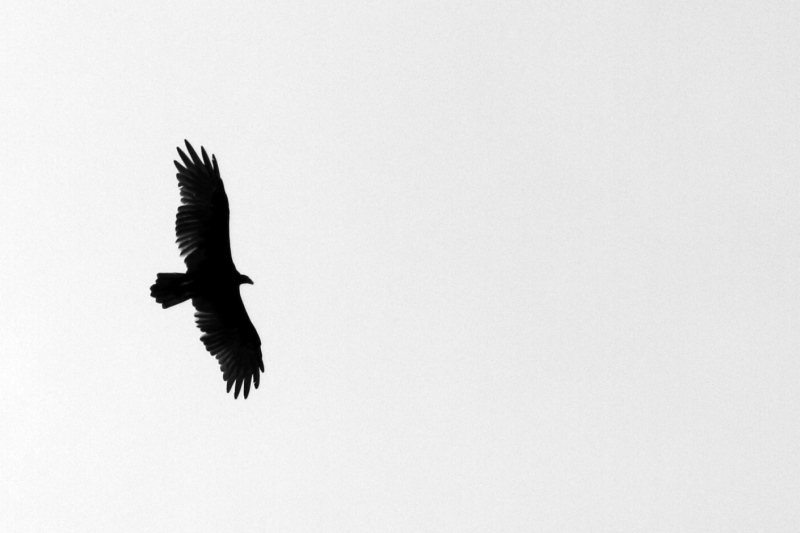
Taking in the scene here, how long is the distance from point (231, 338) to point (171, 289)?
2.77 metres

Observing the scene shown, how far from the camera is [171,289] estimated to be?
19906 millimetres

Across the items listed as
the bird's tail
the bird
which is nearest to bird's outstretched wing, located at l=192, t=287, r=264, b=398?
the bird

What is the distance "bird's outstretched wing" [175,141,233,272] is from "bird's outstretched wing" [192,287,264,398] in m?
1.70

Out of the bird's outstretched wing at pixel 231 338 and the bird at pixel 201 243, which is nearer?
the bird at pixel 201 243

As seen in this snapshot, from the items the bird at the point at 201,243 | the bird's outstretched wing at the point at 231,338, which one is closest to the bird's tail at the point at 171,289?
the bird at the point at 201,243

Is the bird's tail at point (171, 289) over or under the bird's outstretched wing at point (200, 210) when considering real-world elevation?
under

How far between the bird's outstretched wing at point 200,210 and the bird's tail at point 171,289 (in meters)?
0.39

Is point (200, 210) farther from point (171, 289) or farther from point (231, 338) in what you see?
point (231, 338)

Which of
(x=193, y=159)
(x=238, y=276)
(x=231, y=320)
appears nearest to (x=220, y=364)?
(x=231, y=320)

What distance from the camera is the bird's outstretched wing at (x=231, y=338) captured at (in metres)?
21.8

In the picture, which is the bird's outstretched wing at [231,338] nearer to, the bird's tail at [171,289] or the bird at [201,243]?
the bird at [201,243]

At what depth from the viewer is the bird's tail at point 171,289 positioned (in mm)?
19672

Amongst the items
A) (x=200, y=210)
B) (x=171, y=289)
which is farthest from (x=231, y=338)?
(x=200, y=210)

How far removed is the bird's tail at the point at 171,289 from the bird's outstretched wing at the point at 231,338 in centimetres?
141
